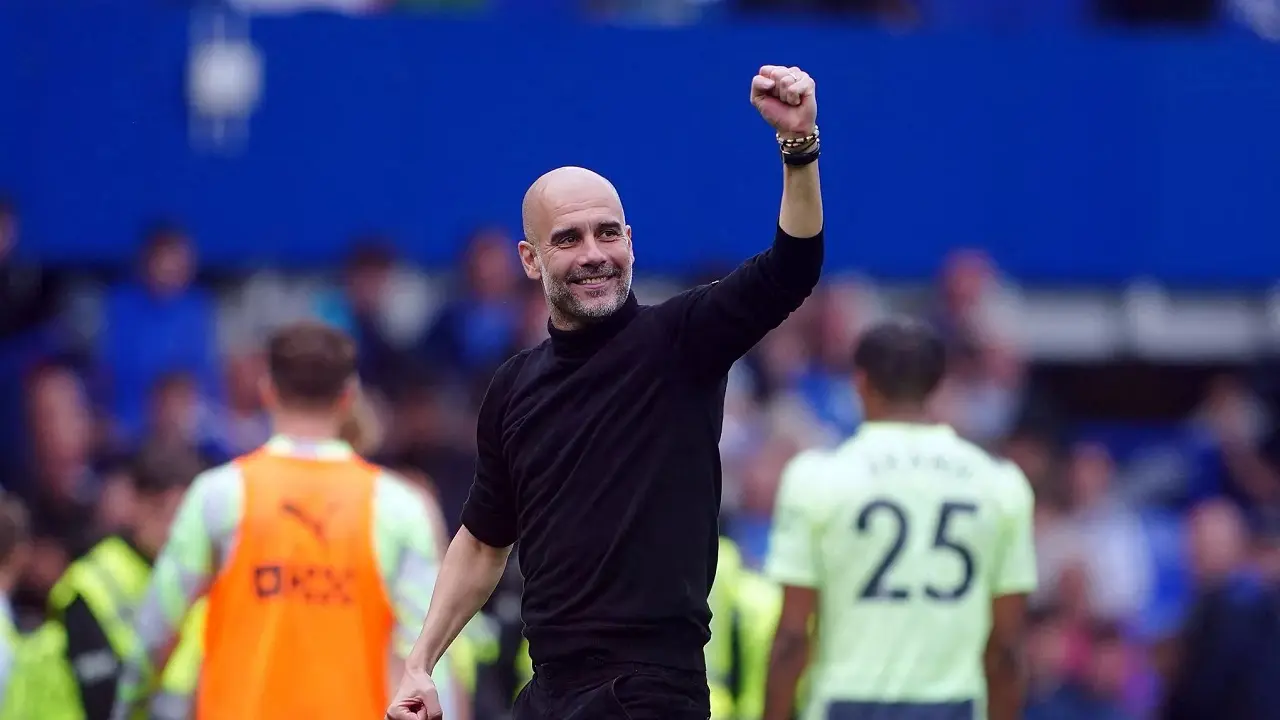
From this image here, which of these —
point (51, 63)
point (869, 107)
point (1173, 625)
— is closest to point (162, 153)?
point (51, 63)

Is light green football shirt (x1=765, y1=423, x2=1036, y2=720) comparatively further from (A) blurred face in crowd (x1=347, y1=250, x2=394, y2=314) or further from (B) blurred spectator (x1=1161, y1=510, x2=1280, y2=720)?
(A) blurred face in crowd (x1=347, y1=250, x2=394, y2=314)

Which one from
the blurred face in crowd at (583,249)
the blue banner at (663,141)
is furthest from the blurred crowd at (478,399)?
the blurred face in crowd at (583,249)

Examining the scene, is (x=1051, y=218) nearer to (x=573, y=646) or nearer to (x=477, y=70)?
(x=477, y=70)

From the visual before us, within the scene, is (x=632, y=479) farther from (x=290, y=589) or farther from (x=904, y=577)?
(x=904, y=577)

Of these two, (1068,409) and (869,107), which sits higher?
(869,107)

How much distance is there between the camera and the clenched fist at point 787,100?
15.4 ft

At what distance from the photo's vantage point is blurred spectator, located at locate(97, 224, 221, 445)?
38.5 feet

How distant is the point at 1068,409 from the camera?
14789mm

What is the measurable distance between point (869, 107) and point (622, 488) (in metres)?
9.15

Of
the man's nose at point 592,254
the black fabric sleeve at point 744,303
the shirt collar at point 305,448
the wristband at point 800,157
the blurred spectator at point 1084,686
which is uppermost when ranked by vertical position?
the wristband at point 800,157

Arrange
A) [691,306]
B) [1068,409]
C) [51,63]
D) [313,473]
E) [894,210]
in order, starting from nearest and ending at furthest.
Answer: [691,306] → [313,473] → [51,63] → [894,210] → [1068,409]

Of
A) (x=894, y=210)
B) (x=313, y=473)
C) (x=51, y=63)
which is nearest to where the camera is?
(x=313, y=473)

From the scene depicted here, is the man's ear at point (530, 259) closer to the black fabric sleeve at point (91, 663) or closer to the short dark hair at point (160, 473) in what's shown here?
the black fabric sleeve at point (91, 663)

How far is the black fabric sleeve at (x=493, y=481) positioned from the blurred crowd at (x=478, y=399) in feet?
13.3
